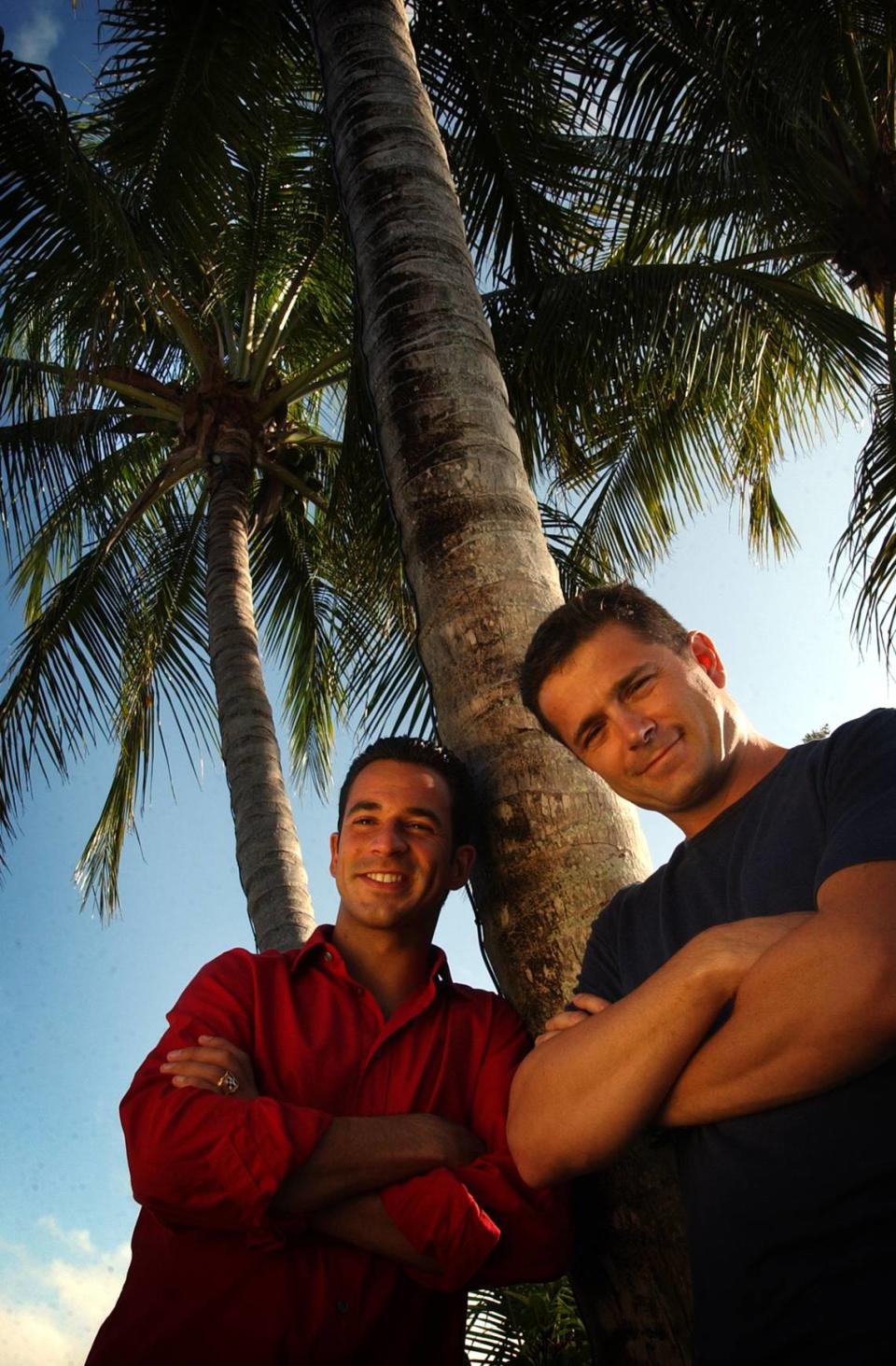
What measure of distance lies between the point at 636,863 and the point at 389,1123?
32.8 inches

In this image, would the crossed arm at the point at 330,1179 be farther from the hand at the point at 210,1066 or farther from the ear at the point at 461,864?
the ear at the point at 461,864

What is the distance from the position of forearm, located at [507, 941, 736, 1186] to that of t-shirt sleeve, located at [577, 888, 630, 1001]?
9.9 inches

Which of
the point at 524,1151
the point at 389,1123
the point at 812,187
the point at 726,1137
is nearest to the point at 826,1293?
the point at 726,1137

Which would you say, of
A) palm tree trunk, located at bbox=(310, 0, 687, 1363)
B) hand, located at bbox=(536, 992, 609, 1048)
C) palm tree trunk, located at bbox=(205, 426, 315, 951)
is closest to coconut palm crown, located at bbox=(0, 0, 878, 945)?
palm tree trunk, located at bbox=(205, 426, 315, 951)

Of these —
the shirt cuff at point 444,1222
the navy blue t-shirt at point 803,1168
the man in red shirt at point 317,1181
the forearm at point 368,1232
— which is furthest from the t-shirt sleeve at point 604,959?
the forearm at point 368,1232

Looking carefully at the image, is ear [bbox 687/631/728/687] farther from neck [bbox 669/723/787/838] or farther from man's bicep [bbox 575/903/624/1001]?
man's bicep [bbox 575/903/624/1001]

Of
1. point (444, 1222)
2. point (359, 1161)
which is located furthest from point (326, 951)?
point (444, 1222)

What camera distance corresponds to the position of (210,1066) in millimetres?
1970

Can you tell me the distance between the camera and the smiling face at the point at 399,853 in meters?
2.38

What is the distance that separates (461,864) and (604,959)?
593 millimetres

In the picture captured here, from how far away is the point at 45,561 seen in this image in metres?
9.63

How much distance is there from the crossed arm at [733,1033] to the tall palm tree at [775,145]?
4.46 metres

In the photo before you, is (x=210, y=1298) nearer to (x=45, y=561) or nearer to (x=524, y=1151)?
(x=524, y=1151)

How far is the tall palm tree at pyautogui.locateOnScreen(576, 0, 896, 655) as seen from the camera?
17.9 feet
